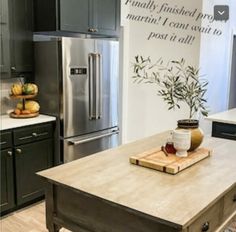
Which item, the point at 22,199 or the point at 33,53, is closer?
the point at 22,199

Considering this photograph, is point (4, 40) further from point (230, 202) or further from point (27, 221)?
point (230, 202)

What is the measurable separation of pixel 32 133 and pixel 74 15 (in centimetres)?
132

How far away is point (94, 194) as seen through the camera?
1.52 m

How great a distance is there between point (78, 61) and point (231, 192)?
2.19 m

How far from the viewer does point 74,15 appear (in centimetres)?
352

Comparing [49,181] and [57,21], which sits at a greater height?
[57,21]

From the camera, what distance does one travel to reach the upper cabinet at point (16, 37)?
318 cm

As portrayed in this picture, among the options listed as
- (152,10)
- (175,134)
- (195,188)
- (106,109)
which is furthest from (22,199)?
(152,10)

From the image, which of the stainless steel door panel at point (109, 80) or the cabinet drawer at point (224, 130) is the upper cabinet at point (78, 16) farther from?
the cabinet drawer at point (224, 130)

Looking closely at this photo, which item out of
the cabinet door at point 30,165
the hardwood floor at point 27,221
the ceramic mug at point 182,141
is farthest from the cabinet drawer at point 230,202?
the cabinet door at point 30,165

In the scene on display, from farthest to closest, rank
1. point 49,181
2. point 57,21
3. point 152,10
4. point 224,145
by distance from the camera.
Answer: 1. point 152,10
2. point 57,21
3. point 224,145
4. point 49,181

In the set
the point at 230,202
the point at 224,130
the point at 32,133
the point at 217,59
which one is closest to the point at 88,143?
the point at 32,133

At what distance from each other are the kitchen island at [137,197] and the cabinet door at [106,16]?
88.0 inches

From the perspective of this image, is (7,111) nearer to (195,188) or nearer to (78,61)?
(78,61)
